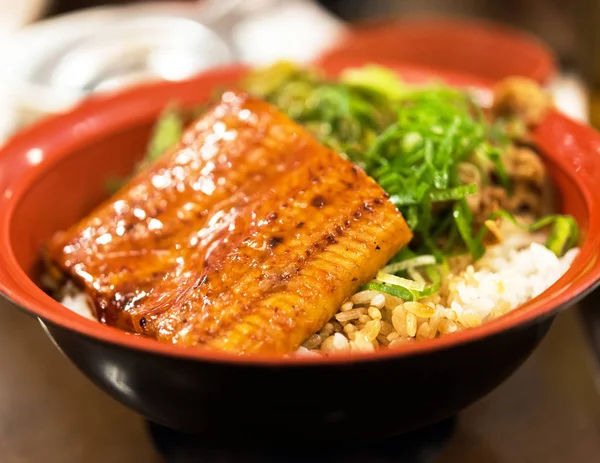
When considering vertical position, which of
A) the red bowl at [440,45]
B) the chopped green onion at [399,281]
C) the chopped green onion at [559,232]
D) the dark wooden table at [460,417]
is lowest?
the dark wooden table at [460,417]

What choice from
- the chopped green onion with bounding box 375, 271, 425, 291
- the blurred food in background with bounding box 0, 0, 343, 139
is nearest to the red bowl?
the blurred food in background with bounding box 0, 0, 343, 139

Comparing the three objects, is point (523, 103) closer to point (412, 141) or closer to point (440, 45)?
point (412, 141)

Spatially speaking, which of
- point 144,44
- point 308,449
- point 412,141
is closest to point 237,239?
point 308,449

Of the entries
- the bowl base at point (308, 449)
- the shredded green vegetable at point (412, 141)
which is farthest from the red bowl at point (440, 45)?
the bowl base at point (308, 449)

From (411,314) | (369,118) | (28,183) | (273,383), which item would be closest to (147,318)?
(273,383)

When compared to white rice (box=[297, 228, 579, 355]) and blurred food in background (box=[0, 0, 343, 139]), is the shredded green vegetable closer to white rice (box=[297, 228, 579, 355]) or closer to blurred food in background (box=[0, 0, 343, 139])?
white rice (box=[297, 228, 579, 355])

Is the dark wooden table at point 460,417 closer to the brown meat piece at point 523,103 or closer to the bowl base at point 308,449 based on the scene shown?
the bowl base at point 308,449
